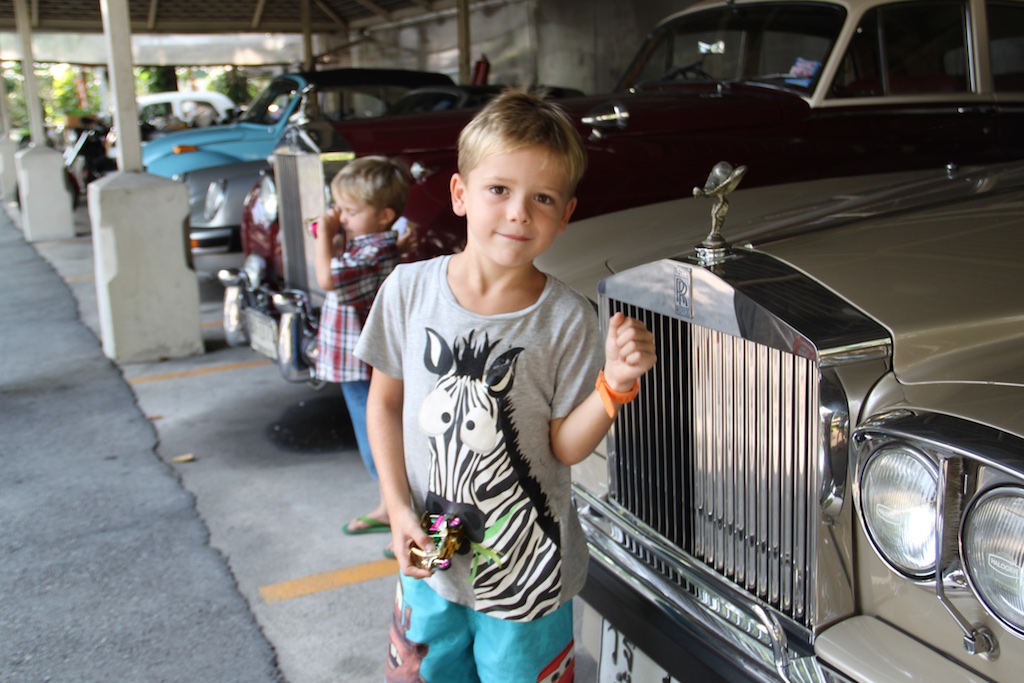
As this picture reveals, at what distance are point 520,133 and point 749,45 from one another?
305cm

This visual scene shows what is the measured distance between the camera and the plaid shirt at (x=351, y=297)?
10.9 feet

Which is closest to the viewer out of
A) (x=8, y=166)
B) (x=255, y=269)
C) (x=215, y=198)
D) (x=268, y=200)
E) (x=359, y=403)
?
(x=359, y=403)

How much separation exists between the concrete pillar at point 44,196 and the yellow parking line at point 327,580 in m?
10.9

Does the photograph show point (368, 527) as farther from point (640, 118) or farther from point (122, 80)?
point (122, 80)

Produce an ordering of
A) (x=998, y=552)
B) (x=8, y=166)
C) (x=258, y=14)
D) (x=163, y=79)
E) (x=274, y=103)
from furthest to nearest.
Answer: (x=163, y=79) → (x=258, y=14) → (x=8, y=166) → (x=274, y=103) → (x=998, y=552)

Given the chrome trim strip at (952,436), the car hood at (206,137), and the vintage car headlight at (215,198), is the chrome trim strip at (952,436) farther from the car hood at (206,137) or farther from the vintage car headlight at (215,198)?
the car hood at (206,137)

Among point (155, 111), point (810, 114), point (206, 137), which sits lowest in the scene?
point (810, 114)

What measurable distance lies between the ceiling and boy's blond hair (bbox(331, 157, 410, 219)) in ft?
48.3

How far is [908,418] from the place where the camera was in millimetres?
1422

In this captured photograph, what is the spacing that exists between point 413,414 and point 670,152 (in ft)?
8.38

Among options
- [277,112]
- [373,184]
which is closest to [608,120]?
[373,184]

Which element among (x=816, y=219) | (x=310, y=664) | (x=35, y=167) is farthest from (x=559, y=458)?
(x=35, y=167)

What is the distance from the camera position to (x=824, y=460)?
154 centimetres

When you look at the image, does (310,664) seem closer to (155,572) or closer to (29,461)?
(155,572)
